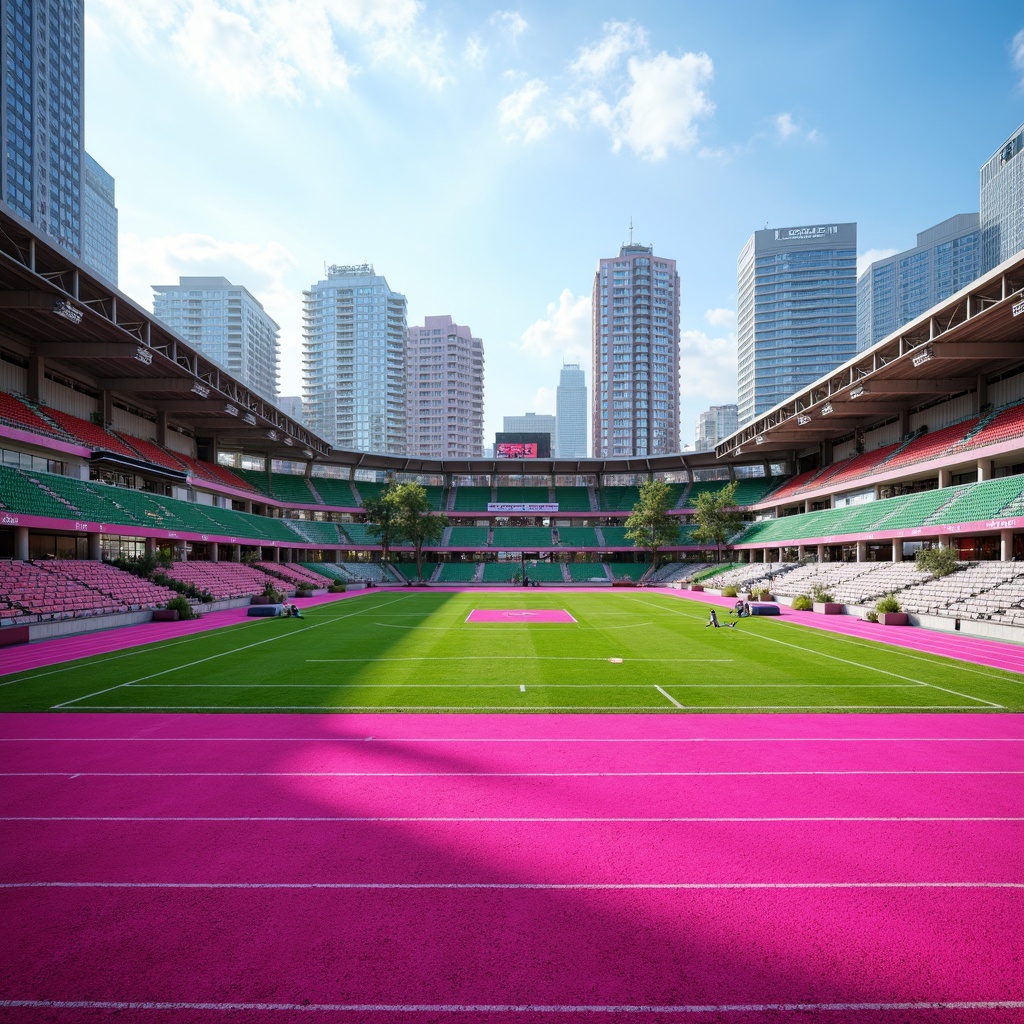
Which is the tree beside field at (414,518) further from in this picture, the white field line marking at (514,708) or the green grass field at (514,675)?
the white field line marking at (514,708)

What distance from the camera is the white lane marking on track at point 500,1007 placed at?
4.20m

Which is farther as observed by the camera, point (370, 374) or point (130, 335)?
point (370, 374)

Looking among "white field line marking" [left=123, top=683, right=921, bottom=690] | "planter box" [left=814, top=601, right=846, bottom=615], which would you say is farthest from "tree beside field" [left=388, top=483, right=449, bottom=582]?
"white field line marking" [left=123, top=683, right=921, bottom=690]

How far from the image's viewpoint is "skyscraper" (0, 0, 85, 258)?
85625 mm

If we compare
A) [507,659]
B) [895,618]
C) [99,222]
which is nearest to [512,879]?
[507,659]

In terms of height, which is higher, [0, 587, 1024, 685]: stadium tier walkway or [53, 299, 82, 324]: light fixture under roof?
[53, 299, 82, 324]: light fixture under roof

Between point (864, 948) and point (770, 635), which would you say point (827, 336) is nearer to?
point (770, 635)

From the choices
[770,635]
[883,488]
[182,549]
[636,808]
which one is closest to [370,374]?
[182,549]

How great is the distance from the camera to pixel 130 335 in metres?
31.9

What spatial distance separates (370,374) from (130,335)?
407 ft

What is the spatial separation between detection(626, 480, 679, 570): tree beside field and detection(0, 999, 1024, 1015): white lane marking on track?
5917cm

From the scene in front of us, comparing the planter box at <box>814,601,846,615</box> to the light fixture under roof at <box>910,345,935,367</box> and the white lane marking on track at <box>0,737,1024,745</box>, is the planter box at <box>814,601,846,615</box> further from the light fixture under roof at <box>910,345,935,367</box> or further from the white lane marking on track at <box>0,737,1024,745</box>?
the white lane marking on track at <box>0,737,1024,745</box>

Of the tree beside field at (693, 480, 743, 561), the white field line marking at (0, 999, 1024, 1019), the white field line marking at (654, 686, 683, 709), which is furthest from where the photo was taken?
the tree beside field at (693, 480, 743, 561)

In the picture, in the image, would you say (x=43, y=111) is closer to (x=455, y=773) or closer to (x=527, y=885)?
(x=455, y=773)
